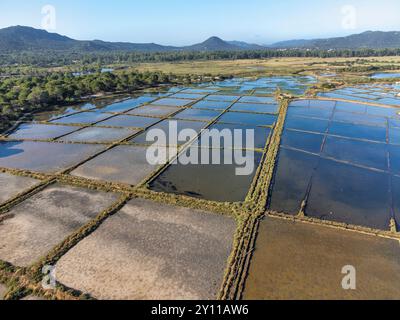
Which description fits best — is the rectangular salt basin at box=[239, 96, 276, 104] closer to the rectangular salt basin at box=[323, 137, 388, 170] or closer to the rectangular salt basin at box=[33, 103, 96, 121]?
the rectangular salt basin at box=[323, 137, 388, 170]

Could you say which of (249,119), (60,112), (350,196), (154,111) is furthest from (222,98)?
(350,196)

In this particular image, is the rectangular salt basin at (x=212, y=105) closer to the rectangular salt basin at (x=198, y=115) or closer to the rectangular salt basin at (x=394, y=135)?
the rectangular salt basin at (x=198, y=115)

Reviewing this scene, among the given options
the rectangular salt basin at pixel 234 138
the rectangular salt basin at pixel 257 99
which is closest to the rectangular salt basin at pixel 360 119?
the rectangular salt basin at pixel 257 99

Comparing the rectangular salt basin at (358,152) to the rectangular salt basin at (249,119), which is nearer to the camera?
the rectangular salt basin at (358,152)

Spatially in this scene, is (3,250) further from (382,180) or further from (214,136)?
(382,180)

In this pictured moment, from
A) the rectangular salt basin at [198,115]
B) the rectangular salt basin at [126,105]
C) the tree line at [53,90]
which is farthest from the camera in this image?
the rectangular salt basin at [126,105]

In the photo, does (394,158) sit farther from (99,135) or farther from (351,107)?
(99,135)
